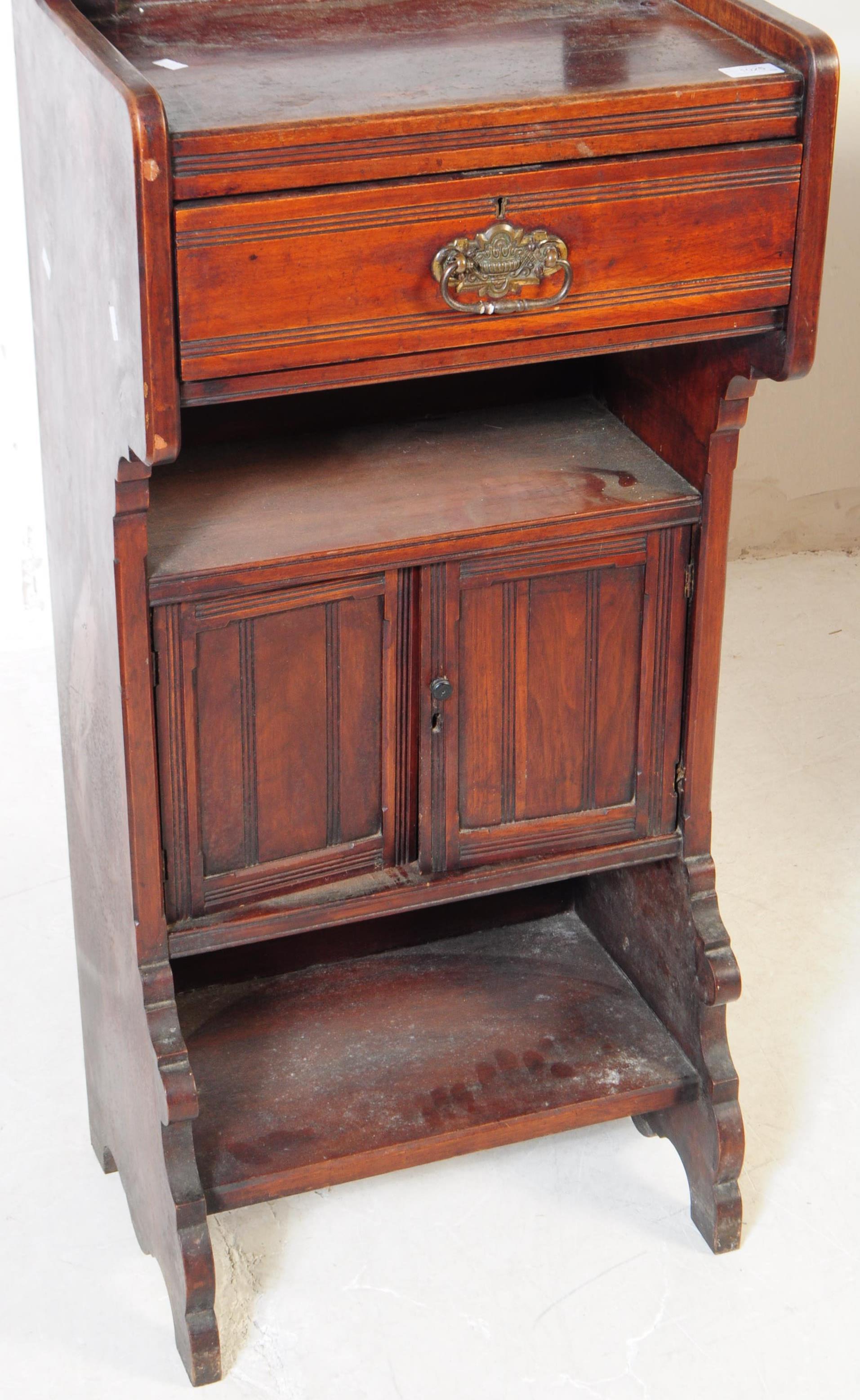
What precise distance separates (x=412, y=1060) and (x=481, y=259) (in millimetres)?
1077

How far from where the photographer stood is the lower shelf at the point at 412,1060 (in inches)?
87.9

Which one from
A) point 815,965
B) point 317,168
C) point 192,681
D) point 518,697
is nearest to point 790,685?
point 815,965

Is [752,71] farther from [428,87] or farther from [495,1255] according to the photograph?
[495,1255]

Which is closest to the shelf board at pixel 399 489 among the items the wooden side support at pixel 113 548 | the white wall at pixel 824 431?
the wooden side support at pixel 113 548

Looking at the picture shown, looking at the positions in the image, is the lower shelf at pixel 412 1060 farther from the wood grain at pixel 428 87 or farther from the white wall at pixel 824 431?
the white wall at pixel 824 431

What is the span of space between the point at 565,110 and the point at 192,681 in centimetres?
69

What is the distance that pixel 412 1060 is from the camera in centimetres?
237

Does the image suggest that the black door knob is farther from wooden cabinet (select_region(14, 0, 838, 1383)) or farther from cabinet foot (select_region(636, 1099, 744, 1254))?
cabinet foot (select_region(636, 1099, 744, 1254))

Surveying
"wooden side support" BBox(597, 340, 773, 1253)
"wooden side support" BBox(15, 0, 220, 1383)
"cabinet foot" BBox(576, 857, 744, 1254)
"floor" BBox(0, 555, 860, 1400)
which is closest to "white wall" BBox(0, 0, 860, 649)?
"floor" BBox(0, 555, 860, 1400)

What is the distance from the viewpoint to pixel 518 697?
84.1 inches

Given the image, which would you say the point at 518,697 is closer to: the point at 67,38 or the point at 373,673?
the point at 373,673

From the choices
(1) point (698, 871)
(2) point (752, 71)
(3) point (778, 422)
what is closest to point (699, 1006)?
(1) point (698, 871)

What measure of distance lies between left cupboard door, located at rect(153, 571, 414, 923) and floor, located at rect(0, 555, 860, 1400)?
1.73 feet

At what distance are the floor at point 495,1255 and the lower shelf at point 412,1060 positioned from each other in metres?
0.15
